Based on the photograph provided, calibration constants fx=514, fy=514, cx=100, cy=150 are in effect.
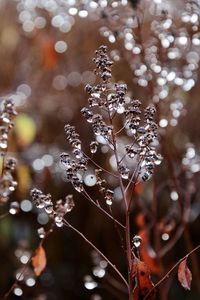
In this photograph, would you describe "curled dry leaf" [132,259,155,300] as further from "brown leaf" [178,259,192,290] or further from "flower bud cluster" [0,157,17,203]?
"flower bud cluster" [0,157,17,203]

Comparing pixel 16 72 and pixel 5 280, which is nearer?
pixel 5 280

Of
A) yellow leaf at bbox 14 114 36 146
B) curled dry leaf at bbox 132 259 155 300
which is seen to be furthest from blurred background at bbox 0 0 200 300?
curled dry leaf at bbox 132 259 155 300

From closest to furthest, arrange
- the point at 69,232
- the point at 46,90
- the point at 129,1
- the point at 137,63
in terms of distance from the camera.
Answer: the point at 129,1 < the point at 137,63 < the point at 69,232 < the point at 46,90

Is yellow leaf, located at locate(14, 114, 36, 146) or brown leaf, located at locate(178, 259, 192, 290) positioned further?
yellow leaf, located at locate(14, 114, 36, 146)

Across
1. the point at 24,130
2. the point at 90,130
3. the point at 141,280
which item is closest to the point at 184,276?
the point at 141,280

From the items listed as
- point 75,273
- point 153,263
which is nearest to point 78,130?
point 75,273

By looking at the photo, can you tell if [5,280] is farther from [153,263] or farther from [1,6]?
[1,6]

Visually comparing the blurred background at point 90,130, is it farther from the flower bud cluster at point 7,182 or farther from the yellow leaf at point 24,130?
the flower bud cluster at point 7,182

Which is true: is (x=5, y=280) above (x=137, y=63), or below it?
below
